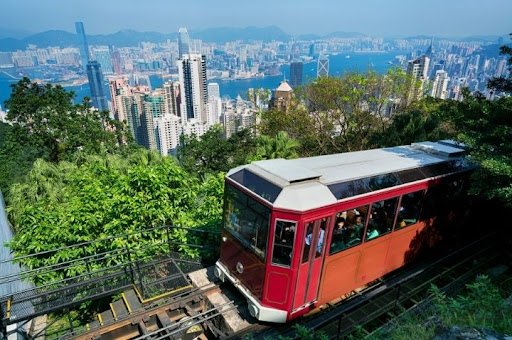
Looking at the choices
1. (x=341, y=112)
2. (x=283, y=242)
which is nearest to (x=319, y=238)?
(x=283, y=242)

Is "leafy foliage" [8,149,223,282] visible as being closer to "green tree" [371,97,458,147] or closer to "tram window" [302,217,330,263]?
"tram window" [302,217,330,263]

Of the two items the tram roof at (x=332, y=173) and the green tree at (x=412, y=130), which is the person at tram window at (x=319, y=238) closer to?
the tram roof at (x=332, y=173)

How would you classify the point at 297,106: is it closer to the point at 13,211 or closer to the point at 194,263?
the point at 194,263

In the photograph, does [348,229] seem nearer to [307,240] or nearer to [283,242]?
[307,240]

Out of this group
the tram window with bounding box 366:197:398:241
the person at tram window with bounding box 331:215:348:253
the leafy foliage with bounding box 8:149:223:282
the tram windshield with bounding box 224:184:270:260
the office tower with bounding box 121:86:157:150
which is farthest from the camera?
the office tower with bounding box 121:86:157:150

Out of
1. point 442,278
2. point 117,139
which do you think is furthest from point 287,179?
point 117,139

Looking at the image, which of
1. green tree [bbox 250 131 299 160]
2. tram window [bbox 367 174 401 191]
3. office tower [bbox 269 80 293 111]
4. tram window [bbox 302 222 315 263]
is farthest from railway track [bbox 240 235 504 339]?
office tower [bbox 269 80 293 111]
